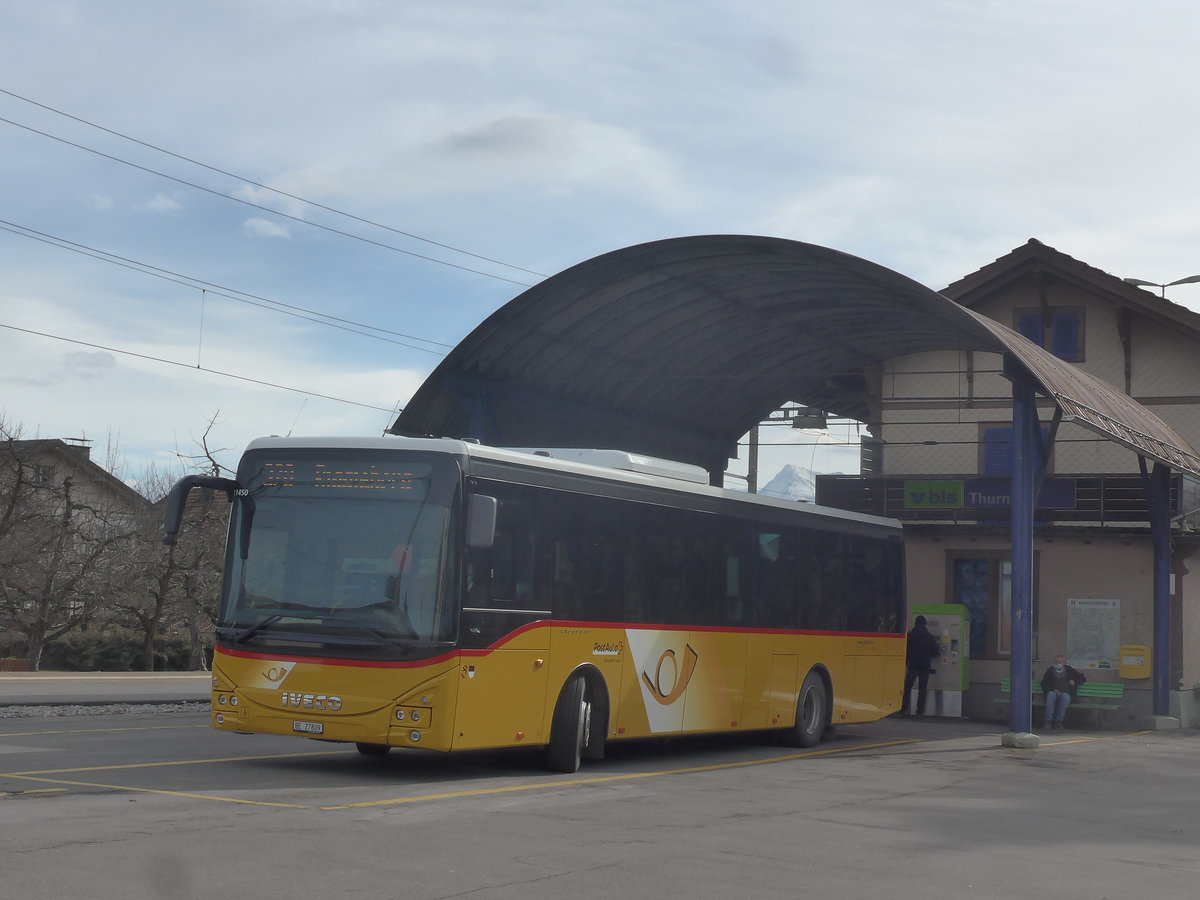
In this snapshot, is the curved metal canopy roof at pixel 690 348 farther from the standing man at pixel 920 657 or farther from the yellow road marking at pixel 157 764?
the yellow road marking at pixel 157 764

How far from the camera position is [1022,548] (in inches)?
752

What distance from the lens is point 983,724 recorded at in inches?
993

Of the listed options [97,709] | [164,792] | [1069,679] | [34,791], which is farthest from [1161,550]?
[34,791]

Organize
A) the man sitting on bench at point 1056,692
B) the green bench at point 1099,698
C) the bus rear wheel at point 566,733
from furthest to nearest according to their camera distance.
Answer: the green bench at point 1099,698, the man sitting on bench at point 1056,692, the bus rear wheel at point 566,733

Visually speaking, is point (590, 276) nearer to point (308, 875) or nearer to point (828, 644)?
point (828, 644)

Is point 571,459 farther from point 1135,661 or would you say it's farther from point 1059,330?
point 1059,330

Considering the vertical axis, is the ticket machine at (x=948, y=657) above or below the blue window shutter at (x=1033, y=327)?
below

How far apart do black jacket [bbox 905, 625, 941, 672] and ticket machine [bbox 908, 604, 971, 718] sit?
0.23m

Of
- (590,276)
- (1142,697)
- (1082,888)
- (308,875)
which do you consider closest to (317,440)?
(308,875)

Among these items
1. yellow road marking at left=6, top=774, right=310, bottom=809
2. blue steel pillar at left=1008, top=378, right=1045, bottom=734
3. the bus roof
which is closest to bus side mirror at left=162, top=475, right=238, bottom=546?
the bus roof

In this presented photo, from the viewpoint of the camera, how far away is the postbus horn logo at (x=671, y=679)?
590 inches

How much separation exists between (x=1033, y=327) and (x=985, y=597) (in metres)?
5.38

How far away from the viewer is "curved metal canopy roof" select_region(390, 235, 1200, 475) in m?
20.1

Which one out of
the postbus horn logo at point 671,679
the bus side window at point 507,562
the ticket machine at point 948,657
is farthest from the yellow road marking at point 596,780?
the ticket machine at point 948,657
